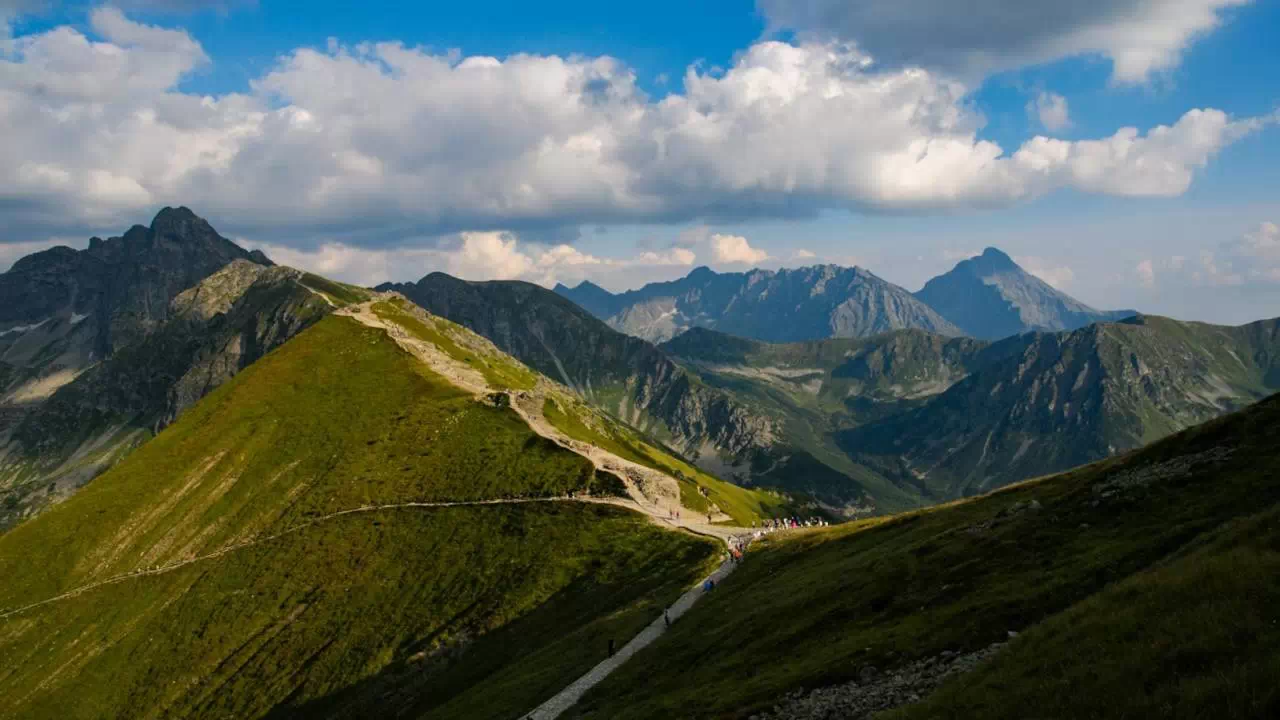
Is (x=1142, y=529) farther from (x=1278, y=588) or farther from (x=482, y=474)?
(x=482, y=474)

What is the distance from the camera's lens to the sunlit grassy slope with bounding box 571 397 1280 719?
2331cm

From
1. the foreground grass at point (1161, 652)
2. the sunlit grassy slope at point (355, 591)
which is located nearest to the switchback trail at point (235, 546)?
the sunlit grassy slope at point (355, 591)

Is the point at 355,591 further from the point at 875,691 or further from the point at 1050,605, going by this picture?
the point at 1050,605

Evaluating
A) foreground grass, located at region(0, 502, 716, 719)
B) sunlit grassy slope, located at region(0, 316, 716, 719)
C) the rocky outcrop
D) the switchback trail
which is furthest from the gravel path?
the switchback trail

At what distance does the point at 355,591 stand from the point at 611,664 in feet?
308

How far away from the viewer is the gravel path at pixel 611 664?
6606 centimetres

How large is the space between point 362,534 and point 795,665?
463 feet

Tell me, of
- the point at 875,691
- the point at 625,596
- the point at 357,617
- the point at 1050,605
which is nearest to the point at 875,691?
the point at 875,691

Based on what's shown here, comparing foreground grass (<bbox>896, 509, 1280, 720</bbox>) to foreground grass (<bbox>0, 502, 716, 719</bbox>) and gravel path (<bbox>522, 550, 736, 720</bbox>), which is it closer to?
gravel path (<bbox>522, 550, 736, 720</bbox>)

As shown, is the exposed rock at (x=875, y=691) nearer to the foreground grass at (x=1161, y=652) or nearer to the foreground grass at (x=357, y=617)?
the foreground grass at (x=1161, y=652)

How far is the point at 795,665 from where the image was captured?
147ft

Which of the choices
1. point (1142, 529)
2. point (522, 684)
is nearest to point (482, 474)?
point (522, 684)

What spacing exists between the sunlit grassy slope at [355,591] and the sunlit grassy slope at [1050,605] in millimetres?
27709

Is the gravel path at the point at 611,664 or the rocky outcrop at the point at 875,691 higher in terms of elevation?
the rocky outcrop at the point at 875,691
